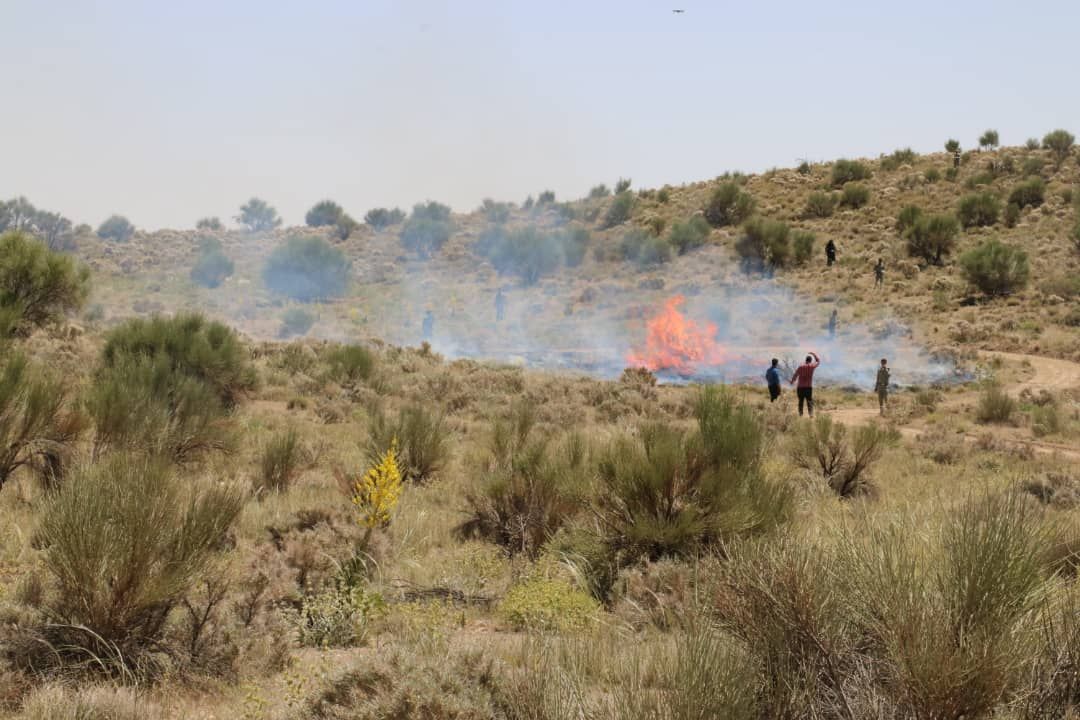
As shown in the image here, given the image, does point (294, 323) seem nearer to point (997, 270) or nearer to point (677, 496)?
point (997, 270)

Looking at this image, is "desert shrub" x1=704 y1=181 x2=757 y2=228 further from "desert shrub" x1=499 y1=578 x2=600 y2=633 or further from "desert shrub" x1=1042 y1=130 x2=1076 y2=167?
"desert shrub" x1=499 y1=578 x2=600 y2=633

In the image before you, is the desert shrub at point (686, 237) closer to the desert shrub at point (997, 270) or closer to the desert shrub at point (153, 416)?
the desert shrub at point (997, 270)

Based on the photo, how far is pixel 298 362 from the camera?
1014 inches

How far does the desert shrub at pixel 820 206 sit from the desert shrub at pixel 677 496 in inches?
2237

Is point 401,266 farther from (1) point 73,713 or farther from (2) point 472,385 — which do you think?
(1) point 73,713

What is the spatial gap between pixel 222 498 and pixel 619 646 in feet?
10.4

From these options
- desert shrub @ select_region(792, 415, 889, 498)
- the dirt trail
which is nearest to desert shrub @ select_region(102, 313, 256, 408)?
desert shrub @ select_region(792, 415, 889, 498)

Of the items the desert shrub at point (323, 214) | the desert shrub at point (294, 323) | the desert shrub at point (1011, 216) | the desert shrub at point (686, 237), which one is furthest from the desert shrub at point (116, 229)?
the desert shrub at point (1011, 216)

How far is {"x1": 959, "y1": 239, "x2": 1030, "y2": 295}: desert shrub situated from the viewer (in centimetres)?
4034

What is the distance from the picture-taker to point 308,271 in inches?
2451

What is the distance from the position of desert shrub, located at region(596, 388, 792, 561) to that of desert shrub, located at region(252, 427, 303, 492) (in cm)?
505

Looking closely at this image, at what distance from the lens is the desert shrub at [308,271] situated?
6034 cm

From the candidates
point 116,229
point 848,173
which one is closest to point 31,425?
point 848,173

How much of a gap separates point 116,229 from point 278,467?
281 feet
